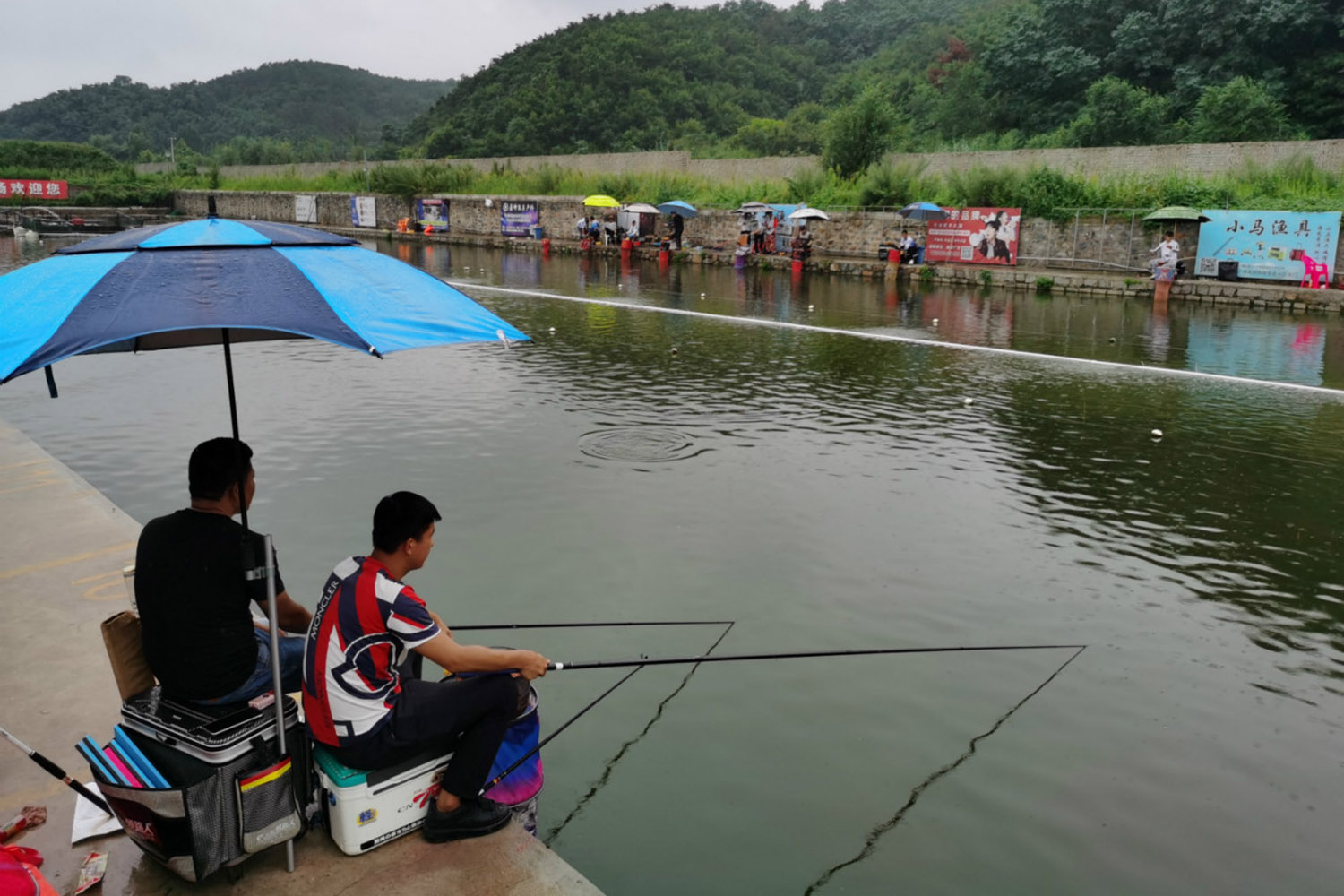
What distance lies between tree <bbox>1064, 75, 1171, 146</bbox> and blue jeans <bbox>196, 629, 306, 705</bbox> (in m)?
41.5

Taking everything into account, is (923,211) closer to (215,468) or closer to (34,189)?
(215,468)

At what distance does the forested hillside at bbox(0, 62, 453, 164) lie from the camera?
10456cm

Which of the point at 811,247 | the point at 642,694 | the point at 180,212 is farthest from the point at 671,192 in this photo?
the point at 642,694

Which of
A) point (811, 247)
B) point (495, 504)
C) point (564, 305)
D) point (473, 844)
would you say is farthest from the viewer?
point (811, 247)

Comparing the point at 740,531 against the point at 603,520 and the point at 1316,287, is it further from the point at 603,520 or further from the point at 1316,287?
the point at 1316,287

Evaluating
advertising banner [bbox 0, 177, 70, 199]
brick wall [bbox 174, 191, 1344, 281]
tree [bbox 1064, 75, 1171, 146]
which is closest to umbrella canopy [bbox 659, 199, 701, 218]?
brick wall [bbox 174, 191, 1344, 281]

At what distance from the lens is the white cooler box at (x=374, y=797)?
284 cm

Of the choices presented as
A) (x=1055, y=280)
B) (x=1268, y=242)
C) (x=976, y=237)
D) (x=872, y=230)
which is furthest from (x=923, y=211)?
(x=1268, y=242)

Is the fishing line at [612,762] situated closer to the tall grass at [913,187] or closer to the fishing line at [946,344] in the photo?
the fishing line at [946,344]

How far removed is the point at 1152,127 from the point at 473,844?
42.8 m

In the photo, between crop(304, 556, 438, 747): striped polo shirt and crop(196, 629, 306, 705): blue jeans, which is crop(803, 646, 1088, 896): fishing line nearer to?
crop(304, 556, 438, 747): striped polo shirt

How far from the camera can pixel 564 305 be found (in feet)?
60.0

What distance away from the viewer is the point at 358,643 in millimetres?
2762

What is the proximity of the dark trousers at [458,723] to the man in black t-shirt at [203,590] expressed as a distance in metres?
0.42
